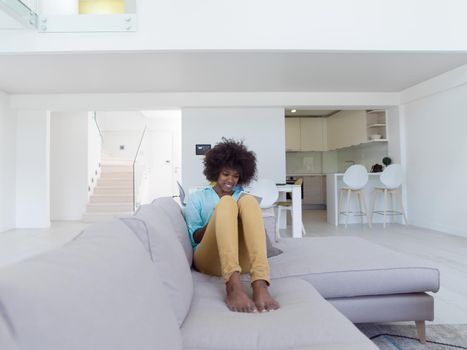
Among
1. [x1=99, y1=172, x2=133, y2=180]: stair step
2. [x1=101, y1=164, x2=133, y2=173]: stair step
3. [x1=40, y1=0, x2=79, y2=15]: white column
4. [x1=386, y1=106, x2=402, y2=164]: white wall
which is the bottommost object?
[x1=99, y1=172, x2=133, y2=180]: stair step

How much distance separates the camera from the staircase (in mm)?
7379

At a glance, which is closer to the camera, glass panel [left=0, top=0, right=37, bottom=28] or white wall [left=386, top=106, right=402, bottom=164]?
glass panel [left=0, top=0, right=37, bottom=28]

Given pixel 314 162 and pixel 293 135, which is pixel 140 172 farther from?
pixel 314 162

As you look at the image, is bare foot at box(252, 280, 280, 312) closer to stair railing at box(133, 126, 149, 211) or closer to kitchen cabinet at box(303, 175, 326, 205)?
stair railing at box(133, 126, 149, 211)

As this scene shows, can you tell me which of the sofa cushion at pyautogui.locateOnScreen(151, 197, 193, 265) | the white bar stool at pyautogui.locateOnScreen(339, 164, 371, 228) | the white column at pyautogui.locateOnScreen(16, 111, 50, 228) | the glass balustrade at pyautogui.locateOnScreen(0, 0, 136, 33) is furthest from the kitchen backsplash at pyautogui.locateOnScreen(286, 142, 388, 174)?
the sofa cushion at pyautogui.locateOnScreen(151, 197, 193, 265)

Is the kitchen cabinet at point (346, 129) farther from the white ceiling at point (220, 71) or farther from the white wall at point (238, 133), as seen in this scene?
the white wall at point (238, 133)

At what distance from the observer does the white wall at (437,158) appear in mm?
4840

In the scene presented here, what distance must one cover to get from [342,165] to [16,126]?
25.7 feet

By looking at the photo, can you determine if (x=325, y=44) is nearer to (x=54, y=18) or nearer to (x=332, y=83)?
(x=332, y=83)

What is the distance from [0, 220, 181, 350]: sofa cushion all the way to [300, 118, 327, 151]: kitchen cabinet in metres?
9.09

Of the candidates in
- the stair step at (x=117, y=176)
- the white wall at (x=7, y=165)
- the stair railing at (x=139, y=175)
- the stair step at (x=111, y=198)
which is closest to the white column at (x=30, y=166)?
the white wall at (x=7, y=165)

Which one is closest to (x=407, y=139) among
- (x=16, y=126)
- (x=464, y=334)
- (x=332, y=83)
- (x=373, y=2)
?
(x=332, y=83)

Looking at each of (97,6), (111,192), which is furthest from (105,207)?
(97,6)

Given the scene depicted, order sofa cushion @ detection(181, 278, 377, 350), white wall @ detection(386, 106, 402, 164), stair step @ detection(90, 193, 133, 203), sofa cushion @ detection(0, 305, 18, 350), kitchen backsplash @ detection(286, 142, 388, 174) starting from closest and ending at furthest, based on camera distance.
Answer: sofa cushion @ detection(0, 305, 18, 350) < sofa cushion @ detection(181, 278, 377, 350) < white wall @ detection(386, 106, 402, 164) < stair step @ detection(90, 193, 133, 203) < kitchen backsplash @ detection(286, 142, 388, 174)
